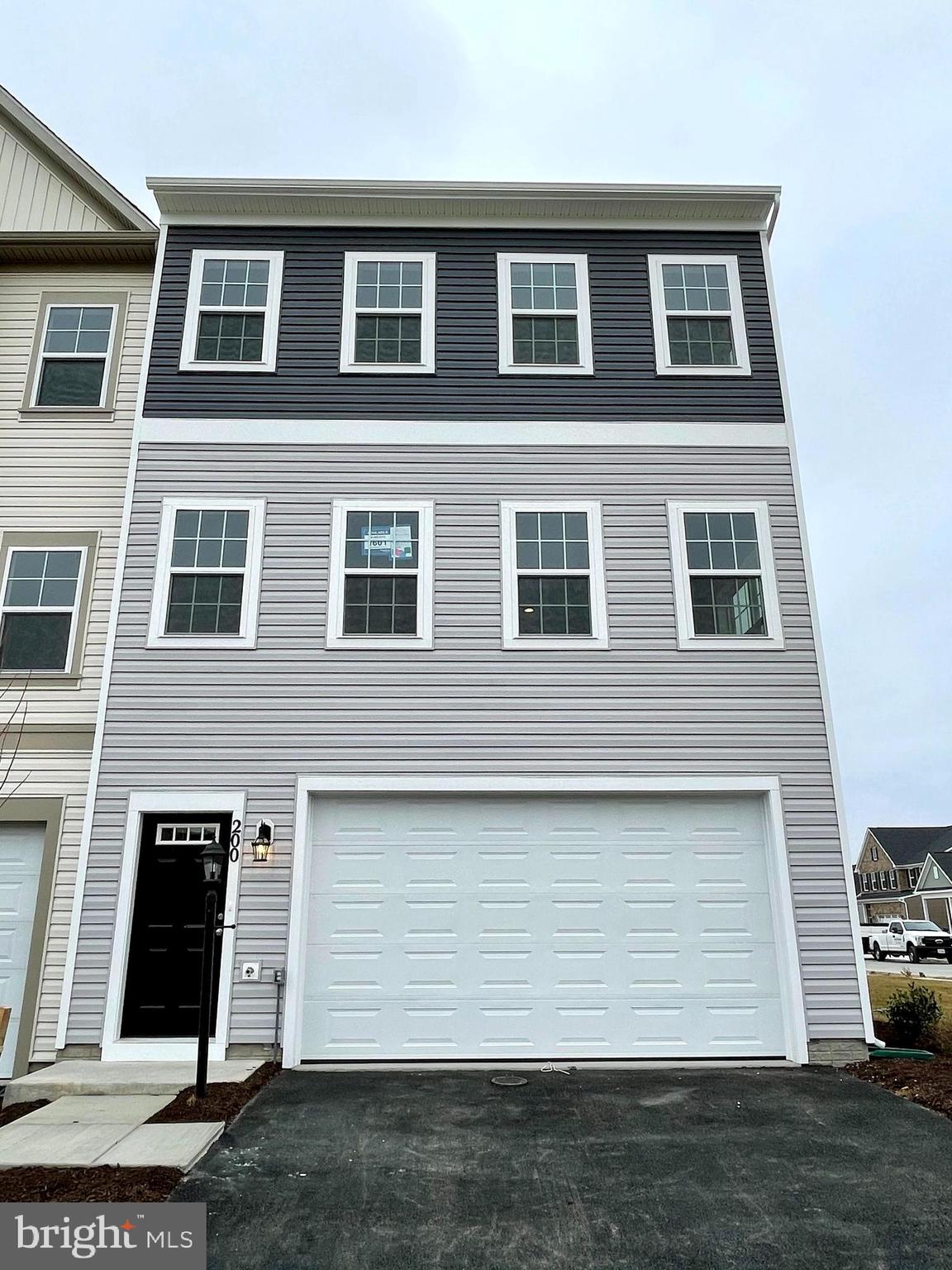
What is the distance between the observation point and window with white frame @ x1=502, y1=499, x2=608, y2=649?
802cm

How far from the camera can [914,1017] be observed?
765 cm

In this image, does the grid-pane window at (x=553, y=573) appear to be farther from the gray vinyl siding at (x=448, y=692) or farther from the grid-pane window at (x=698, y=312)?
the grid-pane window at (x=698, y=312)

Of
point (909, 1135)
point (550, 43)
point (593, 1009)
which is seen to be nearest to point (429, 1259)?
point (909, 1135)

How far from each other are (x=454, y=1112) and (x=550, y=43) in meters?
18.6

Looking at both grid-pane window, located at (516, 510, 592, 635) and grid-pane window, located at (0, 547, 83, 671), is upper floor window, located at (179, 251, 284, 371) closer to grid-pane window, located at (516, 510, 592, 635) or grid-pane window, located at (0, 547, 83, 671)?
grid-pane window, located at (0, 547, 83, 671)

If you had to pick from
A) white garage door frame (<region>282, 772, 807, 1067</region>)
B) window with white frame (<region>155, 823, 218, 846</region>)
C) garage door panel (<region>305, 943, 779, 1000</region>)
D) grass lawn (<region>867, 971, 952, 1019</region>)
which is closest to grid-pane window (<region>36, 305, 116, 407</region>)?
window with white frame (<region>155, 823, 218, 846</region>)

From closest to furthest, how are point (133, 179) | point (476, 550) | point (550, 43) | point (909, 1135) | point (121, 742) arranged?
point (909, 1135)
point (121, 742)
point (476, 550)
point (550, 43)
point (133, 179)

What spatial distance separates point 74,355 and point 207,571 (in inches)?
133

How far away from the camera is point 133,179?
183 ft

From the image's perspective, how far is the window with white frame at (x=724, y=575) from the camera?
8078 mm

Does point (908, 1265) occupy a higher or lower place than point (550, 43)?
lower

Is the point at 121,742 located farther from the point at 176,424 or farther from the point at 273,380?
the point at 273,380

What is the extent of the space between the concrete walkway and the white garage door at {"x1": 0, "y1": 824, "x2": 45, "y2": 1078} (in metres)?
1.86

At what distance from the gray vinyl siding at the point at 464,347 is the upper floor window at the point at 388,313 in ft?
0.31
